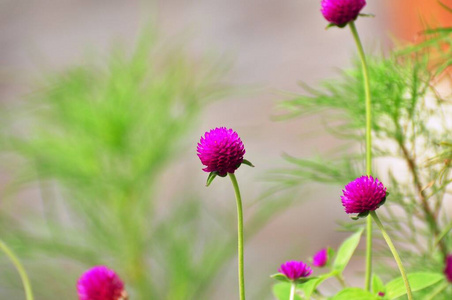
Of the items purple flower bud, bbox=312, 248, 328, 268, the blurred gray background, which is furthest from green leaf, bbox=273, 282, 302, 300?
the blurred gray background

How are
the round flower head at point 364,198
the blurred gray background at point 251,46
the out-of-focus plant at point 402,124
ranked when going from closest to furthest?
the round flower head at point 364,198
the out-of-focus plant at point 402,124
the blurred gray background at point 251,46

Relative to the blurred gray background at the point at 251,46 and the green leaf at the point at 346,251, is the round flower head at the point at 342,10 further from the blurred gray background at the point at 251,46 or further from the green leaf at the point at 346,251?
the blurred gray background at the point at 251,46

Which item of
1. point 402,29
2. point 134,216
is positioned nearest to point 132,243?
point 134,216

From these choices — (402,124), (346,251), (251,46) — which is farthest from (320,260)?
(251,46)

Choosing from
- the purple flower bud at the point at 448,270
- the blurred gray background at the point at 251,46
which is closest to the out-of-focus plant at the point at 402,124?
the purple flower bud at the point at 448,270

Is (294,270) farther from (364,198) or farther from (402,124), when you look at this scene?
(402,124)

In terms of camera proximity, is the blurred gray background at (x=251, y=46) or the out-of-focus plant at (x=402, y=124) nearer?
the out-of-focus plant at (x=402, y=124)
